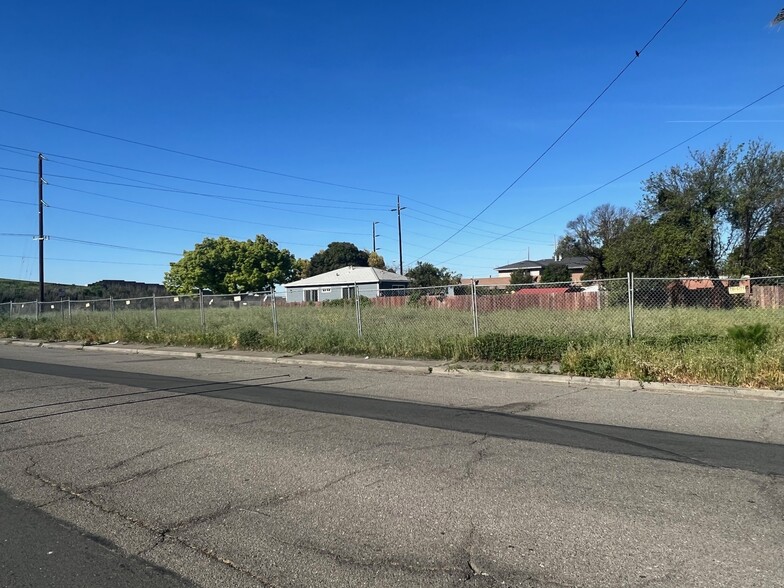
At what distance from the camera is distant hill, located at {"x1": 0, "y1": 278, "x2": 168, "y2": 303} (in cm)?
7612

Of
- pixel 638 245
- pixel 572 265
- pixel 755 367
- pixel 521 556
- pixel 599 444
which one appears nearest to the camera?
pixel 521 556

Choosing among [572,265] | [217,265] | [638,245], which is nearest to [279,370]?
Answer: [638,245]

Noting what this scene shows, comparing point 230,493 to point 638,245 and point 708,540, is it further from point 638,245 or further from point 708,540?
point 638,245

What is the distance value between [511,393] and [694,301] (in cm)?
2269

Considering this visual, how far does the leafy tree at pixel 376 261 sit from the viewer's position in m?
88.7

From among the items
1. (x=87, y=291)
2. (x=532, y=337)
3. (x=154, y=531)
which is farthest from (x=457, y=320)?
(x=87, y=291)

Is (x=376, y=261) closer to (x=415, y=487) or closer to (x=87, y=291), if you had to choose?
(x=87, y=291)

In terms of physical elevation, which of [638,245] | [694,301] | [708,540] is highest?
[638,245]

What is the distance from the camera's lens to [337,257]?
9231 cm

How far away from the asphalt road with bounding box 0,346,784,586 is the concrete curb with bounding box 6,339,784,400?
17.9 inches

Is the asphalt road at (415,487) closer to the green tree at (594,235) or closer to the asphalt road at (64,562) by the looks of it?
the asphalt road at (64,562)

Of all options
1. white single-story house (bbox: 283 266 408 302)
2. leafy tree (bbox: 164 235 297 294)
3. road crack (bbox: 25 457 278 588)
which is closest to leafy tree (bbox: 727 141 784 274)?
white single-story house (bbox: 283 266 408 302)

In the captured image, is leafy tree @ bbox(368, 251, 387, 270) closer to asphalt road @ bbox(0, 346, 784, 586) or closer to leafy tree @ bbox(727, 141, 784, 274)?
leafy tree @ bbox(727, 141, 784, 274)

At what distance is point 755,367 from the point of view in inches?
381
